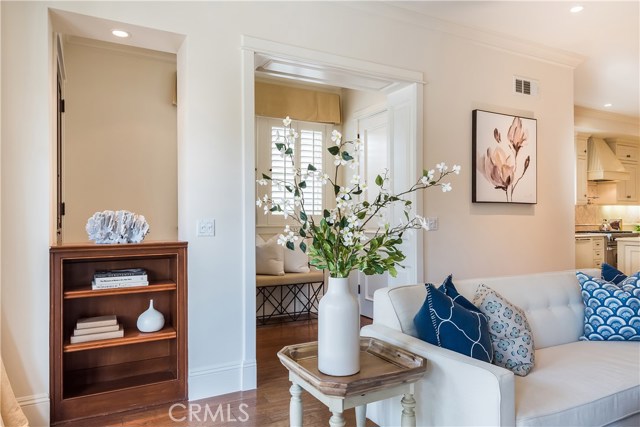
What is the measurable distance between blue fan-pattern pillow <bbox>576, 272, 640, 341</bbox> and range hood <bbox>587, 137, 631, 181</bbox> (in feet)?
19.6

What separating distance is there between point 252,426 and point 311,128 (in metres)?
3.74

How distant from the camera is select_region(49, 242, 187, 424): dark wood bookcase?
7.89ft

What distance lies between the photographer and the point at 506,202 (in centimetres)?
409

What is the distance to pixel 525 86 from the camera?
4.28m

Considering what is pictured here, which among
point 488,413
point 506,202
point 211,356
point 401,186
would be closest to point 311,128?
point 401,186

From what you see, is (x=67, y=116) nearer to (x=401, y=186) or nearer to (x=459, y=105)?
(x=401, y=186)

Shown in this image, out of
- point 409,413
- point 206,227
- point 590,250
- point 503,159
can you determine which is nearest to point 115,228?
point 206,227

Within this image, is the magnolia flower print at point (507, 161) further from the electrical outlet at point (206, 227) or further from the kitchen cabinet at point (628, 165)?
the kitchen cabinet at point (628, 165)

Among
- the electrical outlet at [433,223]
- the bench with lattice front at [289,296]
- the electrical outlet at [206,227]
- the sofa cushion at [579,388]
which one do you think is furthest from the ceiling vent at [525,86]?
the electrical outlet at [206,227]

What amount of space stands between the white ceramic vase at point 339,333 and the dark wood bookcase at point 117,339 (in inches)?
57.0

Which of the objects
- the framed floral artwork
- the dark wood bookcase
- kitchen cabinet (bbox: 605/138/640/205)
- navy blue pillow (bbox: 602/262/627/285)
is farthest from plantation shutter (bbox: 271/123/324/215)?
kitchen cabinet (bbox: 605/138/640/205)

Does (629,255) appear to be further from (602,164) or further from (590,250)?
(602,164)

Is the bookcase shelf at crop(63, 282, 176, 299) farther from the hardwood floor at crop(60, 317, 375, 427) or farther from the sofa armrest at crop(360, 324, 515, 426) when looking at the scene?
the sofa armrest at crop(360, 324, 515, 426)

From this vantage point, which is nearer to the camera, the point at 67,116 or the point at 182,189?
the point at 182,189
